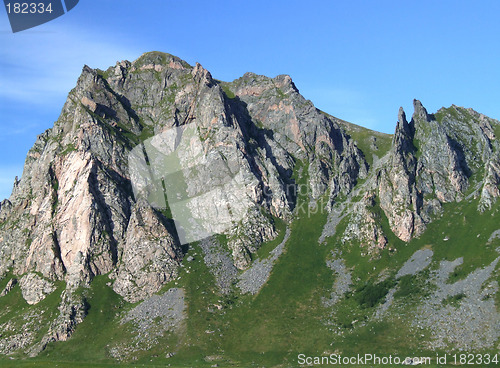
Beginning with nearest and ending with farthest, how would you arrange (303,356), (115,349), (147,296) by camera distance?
(303,356) → (115,349) → (147,296)

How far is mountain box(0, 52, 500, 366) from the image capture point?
378 ft

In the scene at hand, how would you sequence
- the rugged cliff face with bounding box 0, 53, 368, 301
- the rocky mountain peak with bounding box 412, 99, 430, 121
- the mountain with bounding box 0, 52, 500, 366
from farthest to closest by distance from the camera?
the rocky mountain peak with bounding box 412, 99, 430, 121 < the rugged cliff face with bounding box 0, 53, 368, 301 < the mountain with bounding box 0, 52, 500, 366

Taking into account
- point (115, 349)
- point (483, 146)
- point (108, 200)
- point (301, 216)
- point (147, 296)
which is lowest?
point (115, 349)

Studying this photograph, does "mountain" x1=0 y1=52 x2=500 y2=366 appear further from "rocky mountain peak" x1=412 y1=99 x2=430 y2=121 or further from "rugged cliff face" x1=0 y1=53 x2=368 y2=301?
"rocky mountain peak" x1=412 y1=99 x2=430 y2=121

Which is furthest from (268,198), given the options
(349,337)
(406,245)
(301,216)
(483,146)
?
(483,146)

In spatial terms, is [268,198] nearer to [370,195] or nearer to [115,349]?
[370,195]

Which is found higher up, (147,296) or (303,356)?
(147,296)

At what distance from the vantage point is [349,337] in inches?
4380

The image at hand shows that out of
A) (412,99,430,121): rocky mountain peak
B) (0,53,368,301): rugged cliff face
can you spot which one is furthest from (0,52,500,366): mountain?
(412,99,430,121): rocky mountain peak

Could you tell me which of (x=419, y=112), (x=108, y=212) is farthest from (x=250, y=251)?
(x=419, y=112)

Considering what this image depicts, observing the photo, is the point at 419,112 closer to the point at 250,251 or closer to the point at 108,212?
the point at 250,251

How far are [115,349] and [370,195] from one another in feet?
340

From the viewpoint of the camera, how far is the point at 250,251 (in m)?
161

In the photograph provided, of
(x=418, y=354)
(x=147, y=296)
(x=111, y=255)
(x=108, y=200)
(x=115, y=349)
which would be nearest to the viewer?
(x=418, y=354)
